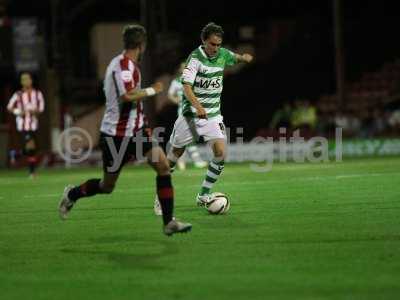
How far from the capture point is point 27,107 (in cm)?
2262

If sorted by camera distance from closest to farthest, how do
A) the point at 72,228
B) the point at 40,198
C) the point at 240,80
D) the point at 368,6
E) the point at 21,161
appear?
the point at 72,228, the point at 40,198, the point at 21,161, the point at 240,80, the point at 368,6

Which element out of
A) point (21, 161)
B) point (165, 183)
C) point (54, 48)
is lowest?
point (21, 161)

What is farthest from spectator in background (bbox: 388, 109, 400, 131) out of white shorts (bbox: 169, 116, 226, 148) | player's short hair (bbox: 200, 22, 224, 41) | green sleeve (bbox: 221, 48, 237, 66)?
player's short hair (bbox: 200, 22, 224, 41)

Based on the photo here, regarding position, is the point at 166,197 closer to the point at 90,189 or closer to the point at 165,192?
the point at 165,192

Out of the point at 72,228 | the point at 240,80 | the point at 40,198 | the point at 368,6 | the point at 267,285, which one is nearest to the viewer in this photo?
the point at 267,285

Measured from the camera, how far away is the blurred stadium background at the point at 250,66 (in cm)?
2855

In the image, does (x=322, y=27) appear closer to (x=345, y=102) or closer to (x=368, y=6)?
(x=368, y=6)

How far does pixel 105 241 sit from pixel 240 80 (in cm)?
2625

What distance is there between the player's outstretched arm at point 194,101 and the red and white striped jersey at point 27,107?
11298 millimetres

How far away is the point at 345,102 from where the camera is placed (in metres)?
32.3

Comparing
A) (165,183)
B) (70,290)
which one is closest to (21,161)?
(165,183)

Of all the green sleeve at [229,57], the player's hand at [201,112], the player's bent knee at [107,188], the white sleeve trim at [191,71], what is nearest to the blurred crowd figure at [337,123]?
the green sleeve at [229,57]

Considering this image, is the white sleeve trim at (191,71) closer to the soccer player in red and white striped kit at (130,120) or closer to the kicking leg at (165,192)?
the soccer player in red and white striped kit at (130,120)

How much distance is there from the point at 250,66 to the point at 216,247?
90.2ft
